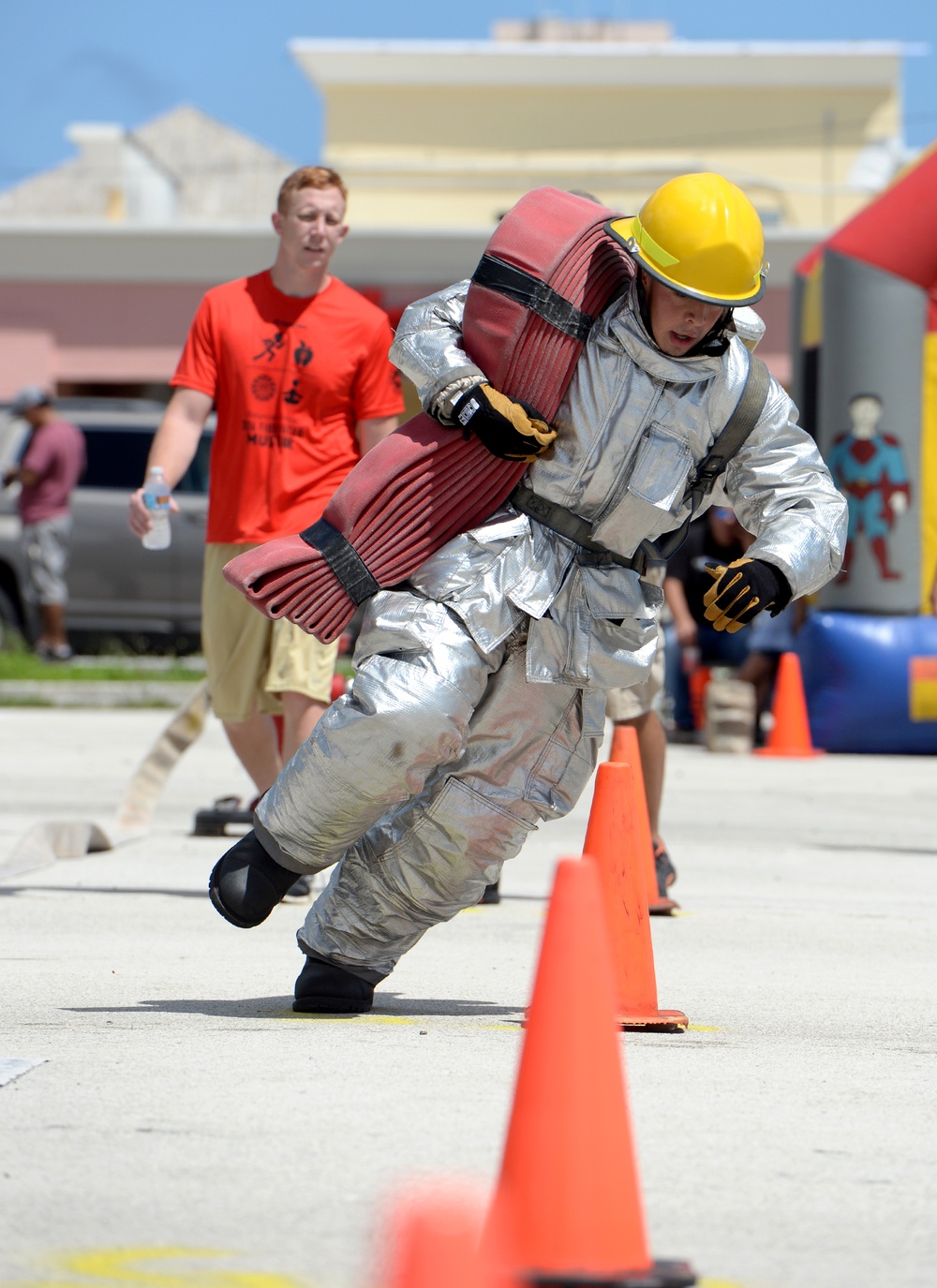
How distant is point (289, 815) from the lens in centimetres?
411

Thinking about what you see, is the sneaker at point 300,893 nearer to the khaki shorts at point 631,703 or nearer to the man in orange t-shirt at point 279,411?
the man in orange t-shirt at point 279,411

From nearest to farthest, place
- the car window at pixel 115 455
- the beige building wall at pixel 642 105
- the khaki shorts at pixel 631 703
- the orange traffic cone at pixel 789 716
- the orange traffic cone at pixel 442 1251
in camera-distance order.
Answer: the orange traffic cone at pixel 442 1251 < the khaki shorts at pixel 631 703 < the orange traffic cone at pixel 789 716 < the car window at pixel 115 455 < the beige building wall at pixel 642 105

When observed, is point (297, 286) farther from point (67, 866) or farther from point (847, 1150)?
point (847, 1150)

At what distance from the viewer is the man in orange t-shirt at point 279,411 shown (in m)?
6.06

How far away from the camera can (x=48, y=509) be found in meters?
15.7

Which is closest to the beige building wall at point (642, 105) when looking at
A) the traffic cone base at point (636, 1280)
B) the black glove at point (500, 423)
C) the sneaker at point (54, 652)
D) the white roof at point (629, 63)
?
the white roof at point (629, 63)

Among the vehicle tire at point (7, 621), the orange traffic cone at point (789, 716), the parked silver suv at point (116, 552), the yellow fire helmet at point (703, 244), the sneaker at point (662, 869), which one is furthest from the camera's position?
the vehicle tire at point (7, 621)

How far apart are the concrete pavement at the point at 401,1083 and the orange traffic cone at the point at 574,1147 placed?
7.4 inches

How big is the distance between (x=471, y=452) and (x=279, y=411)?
2021 millimetres

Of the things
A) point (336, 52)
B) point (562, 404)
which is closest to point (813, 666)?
point (562, 404)

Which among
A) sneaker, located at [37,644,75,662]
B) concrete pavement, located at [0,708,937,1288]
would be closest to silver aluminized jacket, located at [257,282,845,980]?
concrete pavement, located at [0,708,937,1288]

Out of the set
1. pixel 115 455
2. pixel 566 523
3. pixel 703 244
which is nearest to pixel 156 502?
pixel 566 523

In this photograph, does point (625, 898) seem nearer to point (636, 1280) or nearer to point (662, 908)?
point (662, 908)

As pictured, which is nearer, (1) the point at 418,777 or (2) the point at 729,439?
(1) the point at 418,777
